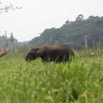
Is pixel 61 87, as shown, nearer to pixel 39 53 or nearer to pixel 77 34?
pixel 39 53

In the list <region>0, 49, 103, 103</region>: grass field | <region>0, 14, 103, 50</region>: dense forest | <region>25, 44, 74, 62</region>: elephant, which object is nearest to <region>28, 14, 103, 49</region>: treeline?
<region>0, 14, 103, 50</region>: dense forest

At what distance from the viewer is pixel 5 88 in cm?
535

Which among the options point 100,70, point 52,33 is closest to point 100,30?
point 52,33

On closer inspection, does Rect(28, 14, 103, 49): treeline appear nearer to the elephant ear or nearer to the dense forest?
the dense forest

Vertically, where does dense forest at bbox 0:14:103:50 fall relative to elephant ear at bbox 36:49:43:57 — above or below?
above

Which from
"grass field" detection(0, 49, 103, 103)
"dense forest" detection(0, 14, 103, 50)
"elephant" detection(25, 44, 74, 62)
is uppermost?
"dense forest" detection(0, 14, 103, 50)

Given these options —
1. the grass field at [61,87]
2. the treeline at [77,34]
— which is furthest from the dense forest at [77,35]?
the grass field at [61,87]

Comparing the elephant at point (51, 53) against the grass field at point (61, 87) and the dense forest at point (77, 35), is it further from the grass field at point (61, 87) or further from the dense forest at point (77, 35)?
the dense forest at point (77, 35)

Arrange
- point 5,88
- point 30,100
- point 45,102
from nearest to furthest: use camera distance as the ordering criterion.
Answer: point 45,102 < point 30,100 < point 5,88

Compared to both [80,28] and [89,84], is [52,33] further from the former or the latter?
[89,84]

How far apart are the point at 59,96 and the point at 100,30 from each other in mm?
44782

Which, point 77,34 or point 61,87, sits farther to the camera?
point 77,34

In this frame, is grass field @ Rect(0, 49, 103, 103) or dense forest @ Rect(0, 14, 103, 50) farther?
dense forest @ Rect(0, 14, 103, 50)

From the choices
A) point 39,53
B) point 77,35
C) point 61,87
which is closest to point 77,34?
point 77,35
